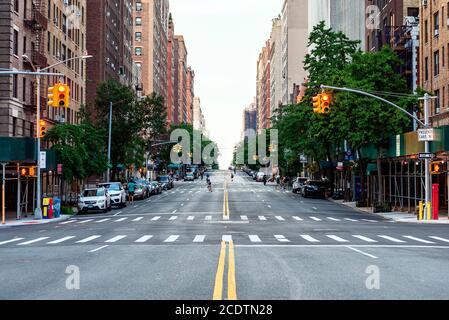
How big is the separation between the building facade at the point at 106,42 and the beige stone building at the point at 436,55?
43620 millimetres

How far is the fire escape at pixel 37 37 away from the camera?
5431 centimetres

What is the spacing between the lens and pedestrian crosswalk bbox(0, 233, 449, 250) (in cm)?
2372

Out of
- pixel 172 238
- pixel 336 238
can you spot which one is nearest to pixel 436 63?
pixel 336 238

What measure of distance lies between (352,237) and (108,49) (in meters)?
81.3

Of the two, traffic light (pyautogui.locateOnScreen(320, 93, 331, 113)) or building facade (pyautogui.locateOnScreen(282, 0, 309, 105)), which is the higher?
building facade (pyautogui.locateOnScreen(282, 0, 309, 105))

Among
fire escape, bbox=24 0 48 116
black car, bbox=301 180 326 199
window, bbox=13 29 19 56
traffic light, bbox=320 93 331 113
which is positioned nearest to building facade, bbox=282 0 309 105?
black car, bbox=301 180 326 199

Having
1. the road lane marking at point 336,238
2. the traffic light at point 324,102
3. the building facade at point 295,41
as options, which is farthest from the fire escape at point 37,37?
the building facade at point 295,41

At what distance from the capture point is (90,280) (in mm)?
13523

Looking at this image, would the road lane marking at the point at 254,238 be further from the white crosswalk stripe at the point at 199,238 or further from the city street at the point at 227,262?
the white crosswalk stripe at the point at 199,238

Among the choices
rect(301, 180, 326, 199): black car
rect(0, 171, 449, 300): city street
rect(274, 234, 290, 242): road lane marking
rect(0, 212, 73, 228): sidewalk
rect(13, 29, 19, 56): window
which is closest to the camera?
rect(0, 171, 449, 300): city street

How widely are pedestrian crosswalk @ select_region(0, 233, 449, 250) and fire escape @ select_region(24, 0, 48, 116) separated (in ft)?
98.9

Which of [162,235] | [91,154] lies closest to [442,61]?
[91,154]

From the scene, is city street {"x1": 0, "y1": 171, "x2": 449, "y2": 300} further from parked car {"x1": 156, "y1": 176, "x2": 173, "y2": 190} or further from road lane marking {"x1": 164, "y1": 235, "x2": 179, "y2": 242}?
parked car {"x1": 156, "y1": 176, "x2": 173, "y2": 190}

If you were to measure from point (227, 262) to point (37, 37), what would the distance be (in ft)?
147
